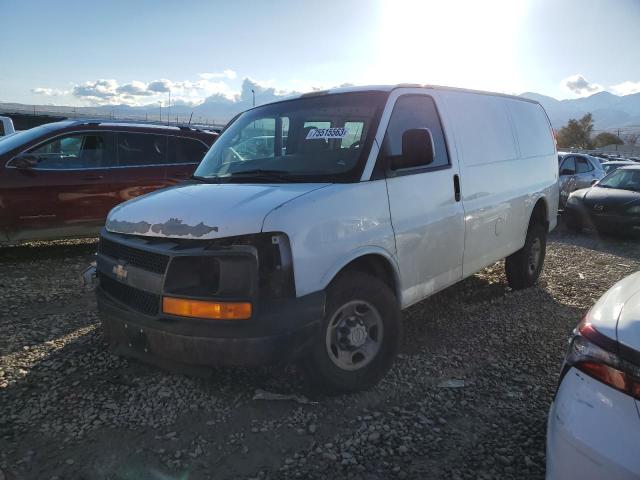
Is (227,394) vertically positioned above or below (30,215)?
below

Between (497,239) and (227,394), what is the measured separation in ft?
9.67

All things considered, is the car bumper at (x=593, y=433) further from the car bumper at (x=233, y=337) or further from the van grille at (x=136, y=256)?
the van grille at (x=136, y=256)

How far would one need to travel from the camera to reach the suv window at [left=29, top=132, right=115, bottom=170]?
6.59 m

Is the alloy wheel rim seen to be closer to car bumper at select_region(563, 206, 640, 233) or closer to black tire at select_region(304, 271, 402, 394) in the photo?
black tire at select_region(304, 271, 402, 394)

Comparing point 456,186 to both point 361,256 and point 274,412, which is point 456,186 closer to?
point 361,256

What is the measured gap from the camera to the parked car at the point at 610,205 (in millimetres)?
9266

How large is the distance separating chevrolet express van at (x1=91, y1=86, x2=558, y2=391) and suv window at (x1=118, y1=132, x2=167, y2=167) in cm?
334

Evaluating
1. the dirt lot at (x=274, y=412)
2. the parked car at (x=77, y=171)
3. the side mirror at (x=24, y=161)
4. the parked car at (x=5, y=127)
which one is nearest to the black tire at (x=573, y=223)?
the dirt lot at (x=274, y=412)

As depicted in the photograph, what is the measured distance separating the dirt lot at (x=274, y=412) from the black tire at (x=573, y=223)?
6.02 metres

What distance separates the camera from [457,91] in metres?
4.45

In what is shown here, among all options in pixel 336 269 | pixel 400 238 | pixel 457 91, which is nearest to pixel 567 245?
pixel 457 91

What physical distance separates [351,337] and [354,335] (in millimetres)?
26

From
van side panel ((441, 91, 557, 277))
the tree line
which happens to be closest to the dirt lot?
van side panel ((441, 91, 557, 277))

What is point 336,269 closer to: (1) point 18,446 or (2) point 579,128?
(1) point 18,446
